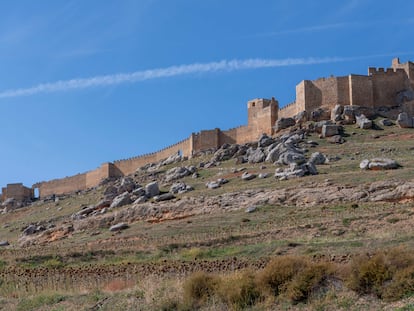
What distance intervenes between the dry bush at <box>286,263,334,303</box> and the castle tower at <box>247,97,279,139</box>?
111ft

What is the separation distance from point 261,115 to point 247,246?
1114 inches

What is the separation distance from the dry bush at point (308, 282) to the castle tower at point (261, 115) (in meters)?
33.8

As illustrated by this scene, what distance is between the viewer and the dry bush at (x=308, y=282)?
9211 millimetres

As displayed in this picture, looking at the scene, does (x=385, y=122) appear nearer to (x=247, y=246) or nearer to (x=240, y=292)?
(x=247, y=246)

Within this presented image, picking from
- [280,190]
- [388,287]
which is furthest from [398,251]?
[280,190]

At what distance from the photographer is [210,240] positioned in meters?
19.2

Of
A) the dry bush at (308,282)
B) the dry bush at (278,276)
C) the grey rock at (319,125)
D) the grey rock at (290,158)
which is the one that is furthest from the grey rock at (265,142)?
the dry bush at (308,282)

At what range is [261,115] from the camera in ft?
148

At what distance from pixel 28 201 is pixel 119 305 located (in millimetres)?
48531

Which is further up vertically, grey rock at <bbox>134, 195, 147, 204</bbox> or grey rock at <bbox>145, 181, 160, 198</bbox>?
grey rock at <bbox>145, 181, 160, 198</bbox>

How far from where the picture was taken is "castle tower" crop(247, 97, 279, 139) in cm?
4422

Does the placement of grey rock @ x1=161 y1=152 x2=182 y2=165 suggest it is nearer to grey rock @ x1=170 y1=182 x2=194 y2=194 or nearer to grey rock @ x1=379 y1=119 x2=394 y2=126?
grey rock @ x1=379 y1=119 x2=394 y2=126

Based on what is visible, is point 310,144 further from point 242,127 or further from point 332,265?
point 332,265

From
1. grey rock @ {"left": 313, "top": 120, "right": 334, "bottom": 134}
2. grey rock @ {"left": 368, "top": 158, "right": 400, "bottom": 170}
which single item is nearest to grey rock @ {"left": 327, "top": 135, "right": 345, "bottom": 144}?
grey rock @ {"left": 313, "top": 120, "right": 334, "bottom": 134}
